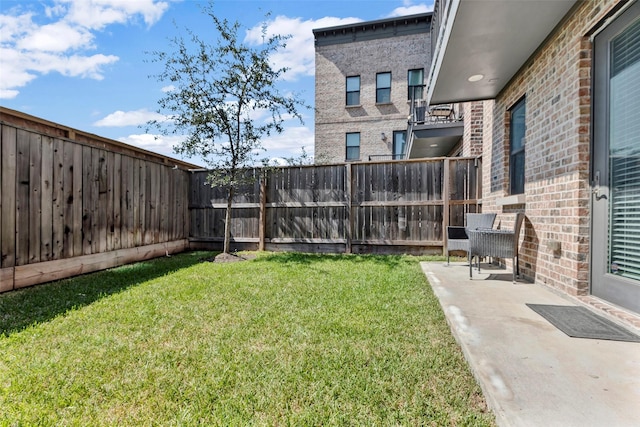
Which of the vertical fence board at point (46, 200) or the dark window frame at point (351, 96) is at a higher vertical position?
the dark window frame at point (351, 96)

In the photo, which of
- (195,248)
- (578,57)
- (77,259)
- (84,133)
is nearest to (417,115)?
(578,57)

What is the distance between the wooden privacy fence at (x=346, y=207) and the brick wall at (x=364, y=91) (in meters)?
6.82

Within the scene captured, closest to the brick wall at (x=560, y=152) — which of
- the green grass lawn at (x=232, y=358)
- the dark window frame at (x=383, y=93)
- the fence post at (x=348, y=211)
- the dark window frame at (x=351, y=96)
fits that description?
the green grass lawn at (x=232, y=358)

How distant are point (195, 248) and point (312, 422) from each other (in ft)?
23.0

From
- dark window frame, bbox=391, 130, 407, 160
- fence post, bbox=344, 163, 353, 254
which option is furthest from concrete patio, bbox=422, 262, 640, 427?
dark window frame, bbox=391, 130, 407, 160

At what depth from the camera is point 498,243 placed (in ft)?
12.8

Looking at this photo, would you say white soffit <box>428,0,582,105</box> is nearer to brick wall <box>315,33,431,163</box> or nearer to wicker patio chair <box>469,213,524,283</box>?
wicker patio chair <box>469,213,524,283</box>

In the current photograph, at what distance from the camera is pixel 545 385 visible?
160 cm

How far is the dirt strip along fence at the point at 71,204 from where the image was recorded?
150 inches

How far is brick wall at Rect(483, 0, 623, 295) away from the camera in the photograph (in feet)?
9.78

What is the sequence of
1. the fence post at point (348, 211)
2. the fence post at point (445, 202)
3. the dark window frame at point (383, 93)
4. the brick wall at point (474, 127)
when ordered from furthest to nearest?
the dark window frame at point (383, 93) → the fence post at point (348, 211) → the brick wall at point (474, 127) → the fence post at point (445, 202)

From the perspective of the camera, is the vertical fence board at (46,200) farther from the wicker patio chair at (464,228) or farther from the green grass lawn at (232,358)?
the wicker patio chair at (464,228)

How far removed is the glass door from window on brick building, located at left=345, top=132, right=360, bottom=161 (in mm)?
11012

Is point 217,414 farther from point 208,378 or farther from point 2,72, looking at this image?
point 2,72
